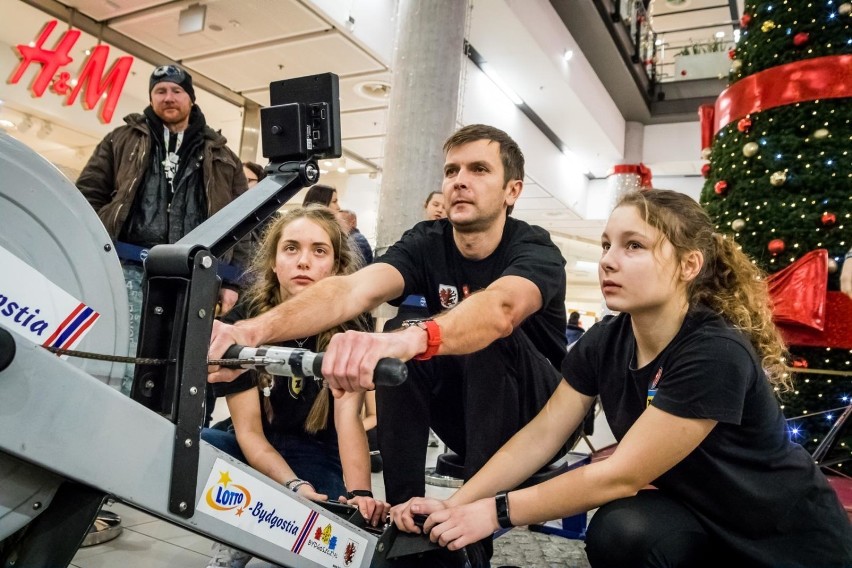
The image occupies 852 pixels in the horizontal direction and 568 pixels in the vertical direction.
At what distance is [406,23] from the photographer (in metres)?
4.16

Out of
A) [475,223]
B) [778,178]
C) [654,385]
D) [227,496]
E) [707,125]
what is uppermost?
[707,125]

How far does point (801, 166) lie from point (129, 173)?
2504 mm

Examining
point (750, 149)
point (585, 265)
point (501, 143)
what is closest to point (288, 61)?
point (750, 149)

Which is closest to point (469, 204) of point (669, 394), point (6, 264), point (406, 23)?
point (669, 394)

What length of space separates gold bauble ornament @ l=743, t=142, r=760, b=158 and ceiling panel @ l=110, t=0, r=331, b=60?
3321 mm

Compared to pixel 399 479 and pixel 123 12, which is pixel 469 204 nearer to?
pixel 399 479

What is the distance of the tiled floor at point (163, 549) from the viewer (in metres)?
1.62

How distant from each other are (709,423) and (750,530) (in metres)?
0.24

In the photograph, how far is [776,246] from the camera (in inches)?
95.0

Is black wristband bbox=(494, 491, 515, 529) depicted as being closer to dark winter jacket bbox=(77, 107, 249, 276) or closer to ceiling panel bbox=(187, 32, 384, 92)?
dark winter jacket bbox=(77, 107, 249, 276)

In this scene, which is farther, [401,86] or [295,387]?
[401,86]

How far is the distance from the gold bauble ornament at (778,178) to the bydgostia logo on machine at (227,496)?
236 cm

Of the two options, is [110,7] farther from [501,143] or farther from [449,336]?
[449,336]

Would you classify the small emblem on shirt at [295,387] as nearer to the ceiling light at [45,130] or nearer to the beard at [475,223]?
the beard at [475,223]
